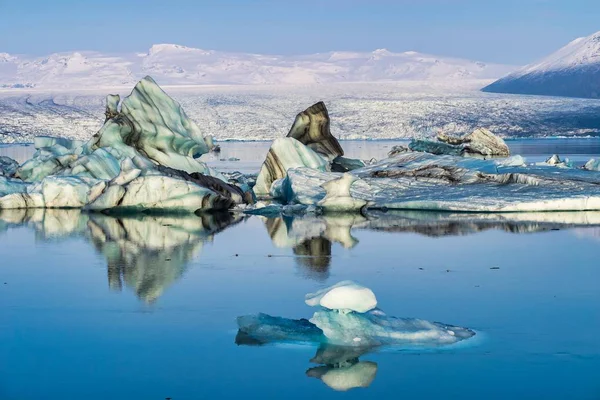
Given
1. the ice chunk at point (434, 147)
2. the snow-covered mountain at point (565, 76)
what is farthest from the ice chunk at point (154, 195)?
the snow-covered mountain at point (565, 76)

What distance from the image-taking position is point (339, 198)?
13.1m

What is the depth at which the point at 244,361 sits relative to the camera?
16.1 feet

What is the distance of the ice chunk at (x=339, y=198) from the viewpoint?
514 inches

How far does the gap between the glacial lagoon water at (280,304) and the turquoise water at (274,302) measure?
16 millimetres

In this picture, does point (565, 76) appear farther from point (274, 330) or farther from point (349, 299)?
point (349, 299)

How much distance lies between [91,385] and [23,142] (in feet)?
189

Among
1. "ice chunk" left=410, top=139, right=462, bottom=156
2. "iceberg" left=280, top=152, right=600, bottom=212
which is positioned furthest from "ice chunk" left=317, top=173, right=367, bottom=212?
"ice chunk" left=410, top=139, right=462, bottom=156

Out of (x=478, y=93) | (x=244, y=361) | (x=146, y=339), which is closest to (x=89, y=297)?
(x=146, y=339)

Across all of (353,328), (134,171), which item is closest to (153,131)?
(134,171)

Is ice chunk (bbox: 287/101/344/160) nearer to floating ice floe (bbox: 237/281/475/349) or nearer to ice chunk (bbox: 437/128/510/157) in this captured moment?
ice chunk (bbox: 437/128/510/157)

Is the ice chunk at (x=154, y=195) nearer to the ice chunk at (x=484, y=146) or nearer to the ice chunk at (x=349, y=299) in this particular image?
the ice chunk at (x=349, y=299)

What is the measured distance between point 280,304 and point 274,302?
0.09 m

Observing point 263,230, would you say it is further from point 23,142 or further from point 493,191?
point 23,142

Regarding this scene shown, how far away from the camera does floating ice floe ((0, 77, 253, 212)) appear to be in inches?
515
